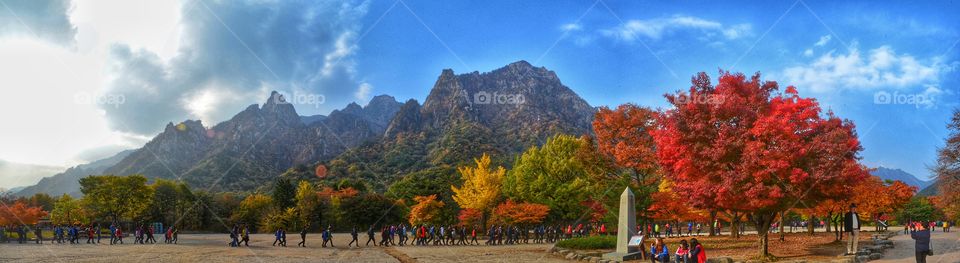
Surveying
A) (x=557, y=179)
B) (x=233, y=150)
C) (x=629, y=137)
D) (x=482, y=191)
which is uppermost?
(x=233, y=150)

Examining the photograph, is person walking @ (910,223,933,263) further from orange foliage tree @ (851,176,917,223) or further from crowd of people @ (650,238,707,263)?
orange foliage tree @ (851,176,917,223)

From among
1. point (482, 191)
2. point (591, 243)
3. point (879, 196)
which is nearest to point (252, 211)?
point (482, 191)

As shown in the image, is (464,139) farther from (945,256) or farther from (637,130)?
(945,256)

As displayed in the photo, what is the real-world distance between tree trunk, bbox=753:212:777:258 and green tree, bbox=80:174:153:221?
49765mm

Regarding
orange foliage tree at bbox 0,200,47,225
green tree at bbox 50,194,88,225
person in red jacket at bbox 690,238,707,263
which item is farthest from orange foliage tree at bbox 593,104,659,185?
green tree at bbox 50,194,88,225

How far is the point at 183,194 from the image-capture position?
72125 millimetres

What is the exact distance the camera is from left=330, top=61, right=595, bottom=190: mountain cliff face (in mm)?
130500

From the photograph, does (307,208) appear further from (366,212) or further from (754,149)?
(754,149)

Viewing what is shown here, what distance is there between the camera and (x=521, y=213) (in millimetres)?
38906

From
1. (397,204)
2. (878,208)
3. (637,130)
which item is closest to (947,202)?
(878,208)

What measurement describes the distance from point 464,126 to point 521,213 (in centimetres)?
12019

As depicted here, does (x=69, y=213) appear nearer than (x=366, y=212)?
Yes

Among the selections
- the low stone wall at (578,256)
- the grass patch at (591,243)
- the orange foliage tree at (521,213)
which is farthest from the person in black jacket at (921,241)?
the orange foliage tree at (521,213)

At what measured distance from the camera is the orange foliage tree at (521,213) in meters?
39.3
